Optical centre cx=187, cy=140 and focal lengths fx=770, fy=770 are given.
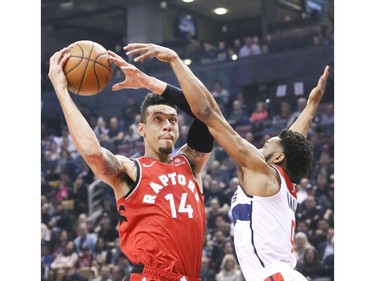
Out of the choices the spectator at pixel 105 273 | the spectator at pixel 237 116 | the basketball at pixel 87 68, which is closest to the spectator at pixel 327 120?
the spectator at pixel 237 116

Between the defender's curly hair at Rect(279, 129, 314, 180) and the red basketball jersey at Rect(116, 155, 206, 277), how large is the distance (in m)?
0.72

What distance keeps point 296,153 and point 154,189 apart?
103 centimetres

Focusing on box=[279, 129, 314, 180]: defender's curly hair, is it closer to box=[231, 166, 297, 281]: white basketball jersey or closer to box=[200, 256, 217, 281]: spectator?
box=[231, 166, 297, 281]: white basketball jersey

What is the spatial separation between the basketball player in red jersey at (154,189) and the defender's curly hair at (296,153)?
27.8 inches

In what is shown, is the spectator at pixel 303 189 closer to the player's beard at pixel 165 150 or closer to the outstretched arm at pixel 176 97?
the outstretched arm at pixel 176 97

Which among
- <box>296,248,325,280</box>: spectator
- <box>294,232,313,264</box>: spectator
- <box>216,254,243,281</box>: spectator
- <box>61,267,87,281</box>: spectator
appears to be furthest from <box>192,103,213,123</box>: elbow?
<box>61,267,87,281</box>: spectator

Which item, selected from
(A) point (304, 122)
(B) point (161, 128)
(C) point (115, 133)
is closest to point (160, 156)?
(B) point (161, 128)

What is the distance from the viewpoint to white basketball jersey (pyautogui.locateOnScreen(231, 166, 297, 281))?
5184 mm

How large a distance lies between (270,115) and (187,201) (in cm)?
1165

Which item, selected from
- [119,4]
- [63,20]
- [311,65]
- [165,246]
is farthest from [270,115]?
[165,246]

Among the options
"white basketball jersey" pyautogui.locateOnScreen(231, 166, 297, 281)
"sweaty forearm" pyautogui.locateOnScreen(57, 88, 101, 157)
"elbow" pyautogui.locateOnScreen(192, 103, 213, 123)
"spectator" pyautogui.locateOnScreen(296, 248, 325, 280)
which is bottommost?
"spectator" pyautogui.locateOnScreen(296, 248, 325, 280)
